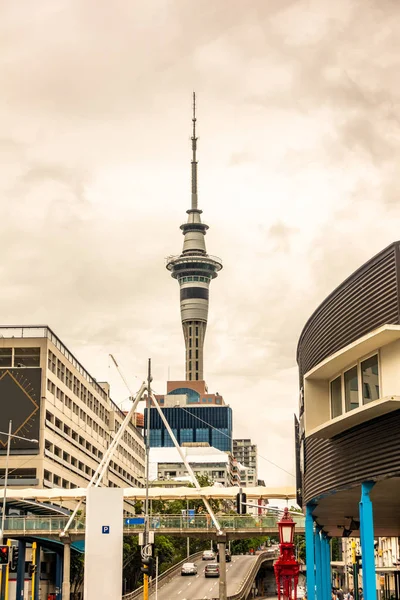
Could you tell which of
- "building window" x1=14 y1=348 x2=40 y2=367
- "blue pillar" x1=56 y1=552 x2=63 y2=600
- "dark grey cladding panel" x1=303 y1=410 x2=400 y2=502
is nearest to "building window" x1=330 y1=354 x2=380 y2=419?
"dark grey cladding panel" x1=303 y1=410 x2=400 y2=502

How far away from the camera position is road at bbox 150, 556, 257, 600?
79.4m

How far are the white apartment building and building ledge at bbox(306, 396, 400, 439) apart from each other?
6267cm

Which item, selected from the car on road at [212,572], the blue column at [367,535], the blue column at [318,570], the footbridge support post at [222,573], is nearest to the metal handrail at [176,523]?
the footbridge support post at [222,573]

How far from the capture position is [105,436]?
477 ft

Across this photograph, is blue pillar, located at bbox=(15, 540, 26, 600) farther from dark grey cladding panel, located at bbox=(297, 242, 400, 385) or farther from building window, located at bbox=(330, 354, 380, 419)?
building window, located at bbox=(330, 354, 380, 419)

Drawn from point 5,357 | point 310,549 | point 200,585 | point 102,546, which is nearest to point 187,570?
point 200,585

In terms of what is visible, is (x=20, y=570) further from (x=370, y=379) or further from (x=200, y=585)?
(x=370, y=379)

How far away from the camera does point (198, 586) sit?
88125 mm

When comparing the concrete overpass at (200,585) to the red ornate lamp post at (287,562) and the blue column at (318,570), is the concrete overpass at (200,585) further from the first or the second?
the red ornate lamp post at (287,562)

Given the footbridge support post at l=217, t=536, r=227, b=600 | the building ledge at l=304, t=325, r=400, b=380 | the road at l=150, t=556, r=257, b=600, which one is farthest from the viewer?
the road at l=150, t=556, r=257, b=600

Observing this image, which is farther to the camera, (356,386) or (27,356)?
(27,356)

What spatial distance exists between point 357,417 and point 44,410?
79.5m

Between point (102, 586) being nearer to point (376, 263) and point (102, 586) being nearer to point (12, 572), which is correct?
point (376, 263)

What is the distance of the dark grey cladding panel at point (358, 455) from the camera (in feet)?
86.6
